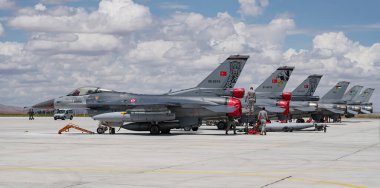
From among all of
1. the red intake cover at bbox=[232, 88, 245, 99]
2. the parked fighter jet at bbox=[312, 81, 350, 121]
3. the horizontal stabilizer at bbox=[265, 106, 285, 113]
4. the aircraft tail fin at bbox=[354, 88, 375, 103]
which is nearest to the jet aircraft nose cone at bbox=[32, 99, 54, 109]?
the red intake cover at bbox=[232, 88, 245, 99]

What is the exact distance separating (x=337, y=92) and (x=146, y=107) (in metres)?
41.8

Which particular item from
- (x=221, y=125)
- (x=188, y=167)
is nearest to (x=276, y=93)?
(x=221, y=125)

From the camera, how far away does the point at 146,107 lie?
2877cm

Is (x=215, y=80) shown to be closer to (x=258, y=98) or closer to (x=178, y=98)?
(x=178, y=98)

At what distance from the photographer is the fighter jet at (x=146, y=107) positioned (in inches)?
1147

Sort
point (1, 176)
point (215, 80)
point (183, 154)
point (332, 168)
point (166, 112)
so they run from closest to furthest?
1. point (1, 176)
2. point (332, 168)
3. point (183, 154)
4. point (166, 112)
5. point (215, 80)

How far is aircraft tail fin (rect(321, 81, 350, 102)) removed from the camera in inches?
2584

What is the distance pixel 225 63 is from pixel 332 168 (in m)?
20.2

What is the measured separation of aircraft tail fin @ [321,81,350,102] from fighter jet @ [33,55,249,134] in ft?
123

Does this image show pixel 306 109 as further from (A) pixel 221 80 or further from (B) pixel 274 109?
(A) pixel 221 80

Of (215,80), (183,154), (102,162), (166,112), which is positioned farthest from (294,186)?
(215,80)

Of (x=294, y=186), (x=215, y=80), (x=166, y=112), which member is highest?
(x=215, y=80)

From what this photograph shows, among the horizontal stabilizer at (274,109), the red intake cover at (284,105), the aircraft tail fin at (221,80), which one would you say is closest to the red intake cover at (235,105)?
the aircraft tail fin at (221,80)

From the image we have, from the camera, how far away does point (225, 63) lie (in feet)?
108
